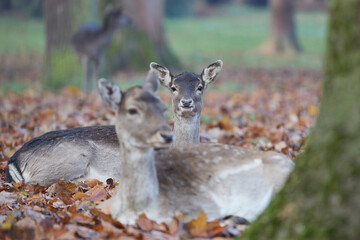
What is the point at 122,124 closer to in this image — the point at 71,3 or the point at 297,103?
the point at 297,103

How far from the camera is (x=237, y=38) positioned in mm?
35625

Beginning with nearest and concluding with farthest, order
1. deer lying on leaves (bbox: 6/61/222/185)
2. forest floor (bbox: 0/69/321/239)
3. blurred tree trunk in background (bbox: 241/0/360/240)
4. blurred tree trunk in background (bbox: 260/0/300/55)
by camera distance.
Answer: blurred tree trunk in background (bbox: 241/0/360/240) → forest floor (bbox: 0/69/321/239) → deer lying on leaves (bbox: 6/61/222/185) → blurred tree trunk in background (bbox: 260/0/300/55)

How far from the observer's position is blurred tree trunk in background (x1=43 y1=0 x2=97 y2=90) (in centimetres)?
1521

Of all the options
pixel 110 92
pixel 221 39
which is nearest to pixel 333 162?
pixel 110 92

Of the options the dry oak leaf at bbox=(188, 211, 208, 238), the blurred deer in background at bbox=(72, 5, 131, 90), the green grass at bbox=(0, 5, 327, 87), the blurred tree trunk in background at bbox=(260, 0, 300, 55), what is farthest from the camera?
the blurred tree trunk in background at bbox=(260, 0, 300, 55)

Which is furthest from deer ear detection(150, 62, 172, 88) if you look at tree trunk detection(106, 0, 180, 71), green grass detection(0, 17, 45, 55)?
green grass detection(0, 17, 45, 55)

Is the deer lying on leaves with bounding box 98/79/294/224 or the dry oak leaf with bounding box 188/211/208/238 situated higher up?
the deer lying on leaves with bounding box 98/79/294/224

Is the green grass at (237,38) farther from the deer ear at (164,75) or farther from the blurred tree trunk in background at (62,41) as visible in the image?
the deer ear at (164,75)

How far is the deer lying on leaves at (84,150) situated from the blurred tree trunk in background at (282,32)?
78.3 ft

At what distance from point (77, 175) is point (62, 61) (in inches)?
389

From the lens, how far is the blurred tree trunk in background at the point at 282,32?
29453 millimetres

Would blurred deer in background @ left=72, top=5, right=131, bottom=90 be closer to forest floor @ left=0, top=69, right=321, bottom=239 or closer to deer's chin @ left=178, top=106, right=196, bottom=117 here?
forest floor @ left=0, top=69, right=321, bottom=239

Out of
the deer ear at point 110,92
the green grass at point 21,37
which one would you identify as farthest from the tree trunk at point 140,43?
the deer ear at point 110,92

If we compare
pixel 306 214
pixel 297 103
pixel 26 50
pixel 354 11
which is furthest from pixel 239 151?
pixel 26 50
